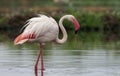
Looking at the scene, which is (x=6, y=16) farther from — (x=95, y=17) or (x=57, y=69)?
(x=57, y=69)

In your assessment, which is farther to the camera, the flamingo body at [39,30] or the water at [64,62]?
the flamingo body at [39,30]

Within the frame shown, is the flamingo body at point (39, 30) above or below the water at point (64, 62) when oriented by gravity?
above

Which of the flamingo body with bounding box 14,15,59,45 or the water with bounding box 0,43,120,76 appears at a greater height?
the flamingo body with bounding box 14,15,59,45

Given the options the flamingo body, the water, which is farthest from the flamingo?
the water

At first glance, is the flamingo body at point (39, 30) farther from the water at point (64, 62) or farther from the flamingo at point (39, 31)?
the water at point (64, 62)

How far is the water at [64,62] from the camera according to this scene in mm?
13508

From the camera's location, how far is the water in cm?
1351

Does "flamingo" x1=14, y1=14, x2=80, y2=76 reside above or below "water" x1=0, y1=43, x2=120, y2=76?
above

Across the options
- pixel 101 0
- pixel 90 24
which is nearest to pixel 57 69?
pixel 90 24

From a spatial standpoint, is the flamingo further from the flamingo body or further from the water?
the water

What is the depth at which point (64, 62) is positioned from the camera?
15680 mm

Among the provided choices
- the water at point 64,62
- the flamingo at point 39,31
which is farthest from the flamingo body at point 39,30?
the water at point 64,62

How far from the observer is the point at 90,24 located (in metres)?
31.7

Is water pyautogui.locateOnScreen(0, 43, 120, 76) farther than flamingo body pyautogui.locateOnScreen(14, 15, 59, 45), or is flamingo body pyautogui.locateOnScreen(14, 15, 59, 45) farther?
flamingo body pyautogui.locateOnScreen(14, 15, 59, 45)
